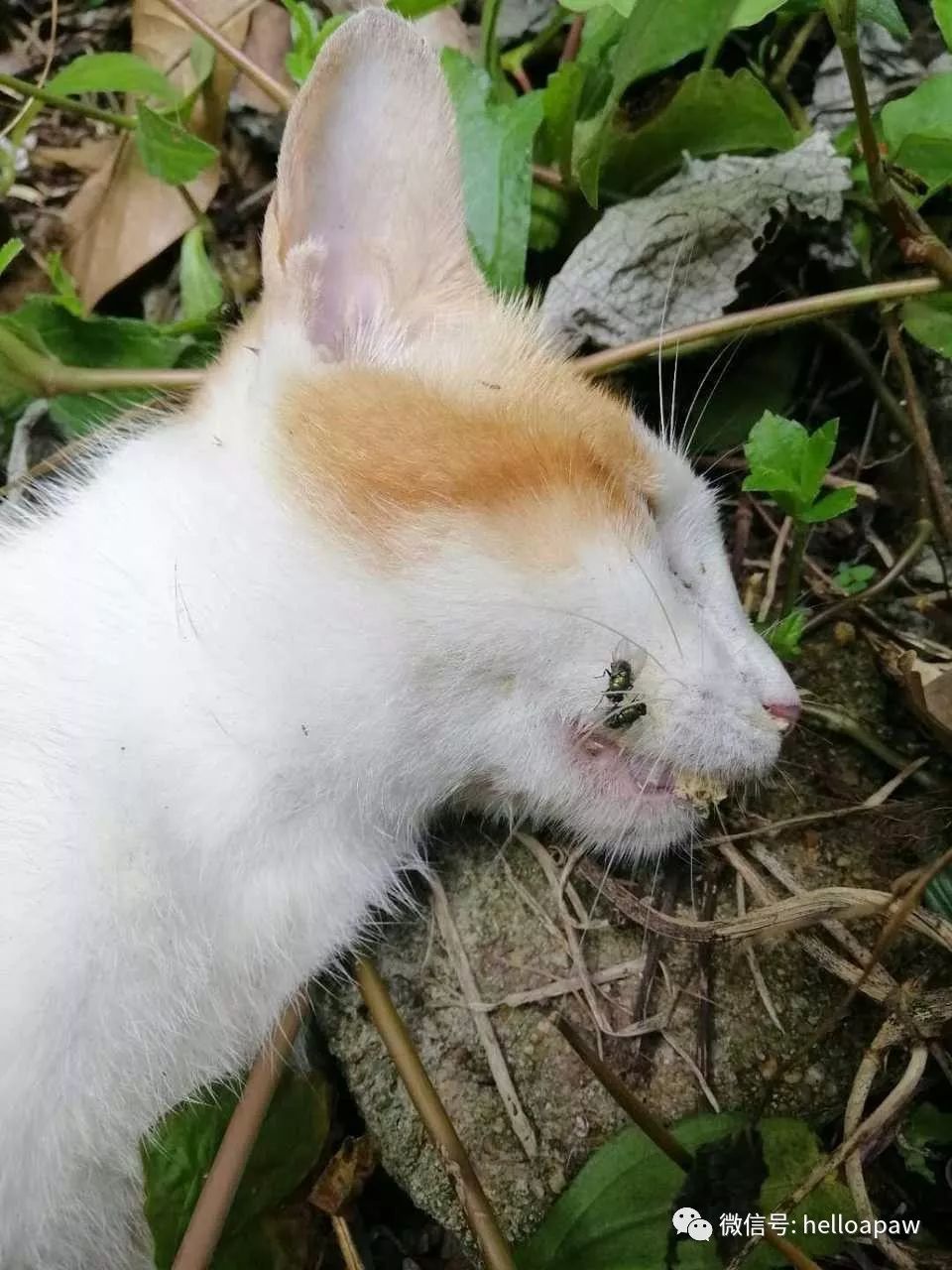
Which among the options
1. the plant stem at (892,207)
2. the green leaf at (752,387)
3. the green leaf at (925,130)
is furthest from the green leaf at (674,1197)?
the green leaf at (925,130)

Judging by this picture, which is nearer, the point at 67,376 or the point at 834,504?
the point at 834,504

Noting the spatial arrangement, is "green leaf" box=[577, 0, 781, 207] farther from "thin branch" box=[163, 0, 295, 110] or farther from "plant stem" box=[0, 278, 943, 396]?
"thin branch" box=[163, 0, 295, 110]

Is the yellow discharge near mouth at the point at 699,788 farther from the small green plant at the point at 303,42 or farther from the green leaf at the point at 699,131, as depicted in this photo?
the small green plant at the point at 303,42

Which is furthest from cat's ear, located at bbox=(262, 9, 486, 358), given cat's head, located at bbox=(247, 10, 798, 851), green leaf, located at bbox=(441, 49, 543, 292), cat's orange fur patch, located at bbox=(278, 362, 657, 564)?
green leaf, located at bbox=(441, 49, 543, 292)

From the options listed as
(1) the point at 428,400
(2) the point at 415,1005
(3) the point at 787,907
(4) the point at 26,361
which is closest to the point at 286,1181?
(2) the point at 415,1005

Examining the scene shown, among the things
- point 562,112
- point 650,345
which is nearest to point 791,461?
point 650,345

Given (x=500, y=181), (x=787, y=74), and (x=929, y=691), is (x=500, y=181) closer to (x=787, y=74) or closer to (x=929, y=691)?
(x=787, y=74)

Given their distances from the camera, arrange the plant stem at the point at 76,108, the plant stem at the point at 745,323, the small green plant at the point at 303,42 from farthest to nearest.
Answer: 1. the plant stem at the point at 76,108
2. the small green plant at the point at 303,42
3. the plant stem at the point at 745,323
